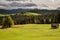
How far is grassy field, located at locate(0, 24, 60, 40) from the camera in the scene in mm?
1913

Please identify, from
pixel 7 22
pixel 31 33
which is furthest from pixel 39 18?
pixel 7 22

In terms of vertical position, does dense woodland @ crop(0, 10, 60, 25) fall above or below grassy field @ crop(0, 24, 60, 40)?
above

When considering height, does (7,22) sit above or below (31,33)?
above

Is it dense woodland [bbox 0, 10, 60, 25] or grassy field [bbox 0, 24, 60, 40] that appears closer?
grassy field [bbox 0, 24, 60, 40]

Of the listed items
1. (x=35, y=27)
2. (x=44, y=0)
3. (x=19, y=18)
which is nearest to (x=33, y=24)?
(x=35, y=27)

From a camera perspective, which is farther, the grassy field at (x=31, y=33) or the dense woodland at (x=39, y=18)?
the dense woodland at (x=39, y=18)

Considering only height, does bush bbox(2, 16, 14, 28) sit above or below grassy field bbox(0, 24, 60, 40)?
above

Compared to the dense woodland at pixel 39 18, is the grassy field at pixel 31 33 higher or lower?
lower

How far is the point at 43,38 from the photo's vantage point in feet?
6.25

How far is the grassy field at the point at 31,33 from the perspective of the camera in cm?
191

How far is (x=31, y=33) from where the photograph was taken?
1959 millimetres

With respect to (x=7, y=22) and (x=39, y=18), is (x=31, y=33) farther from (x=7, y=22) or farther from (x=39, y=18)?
(x=7, y=22)

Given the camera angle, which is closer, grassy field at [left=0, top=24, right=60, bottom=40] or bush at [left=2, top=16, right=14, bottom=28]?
grassy field at [left=0, top=24, right=60, bottom=40]

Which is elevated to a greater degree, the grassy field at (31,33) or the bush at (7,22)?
the bush at (7,22)
